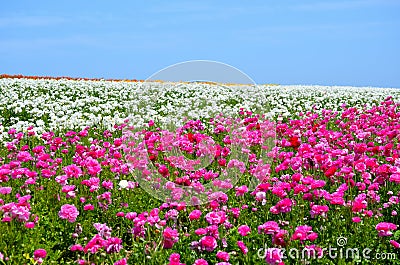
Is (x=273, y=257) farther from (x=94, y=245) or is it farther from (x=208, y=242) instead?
(x=94, y=245)

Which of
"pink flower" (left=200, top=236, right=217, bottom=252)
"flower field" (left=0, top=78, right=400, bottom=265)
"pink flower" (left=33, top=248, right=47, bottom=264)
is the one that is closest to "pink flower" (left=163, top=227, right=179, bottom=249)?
"flower field" (left=0, top=78, right=400, bottom=265)

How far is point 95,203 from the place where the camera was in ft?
19.3

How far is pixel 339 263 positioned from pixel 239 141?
390 centimetres

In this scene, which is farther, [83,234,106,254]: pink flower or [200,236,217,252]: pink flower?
[200,236,217,252]: pink flower

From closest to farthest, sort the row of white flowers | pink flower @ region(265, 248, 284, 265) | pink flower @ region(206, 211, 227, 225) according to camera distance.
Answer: pink flower @ region(265, 248, 284, 265), pink flower @ region(206, 211, 227, 225), the row of white flowers

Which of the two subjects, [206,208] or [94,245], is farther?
[206,208]

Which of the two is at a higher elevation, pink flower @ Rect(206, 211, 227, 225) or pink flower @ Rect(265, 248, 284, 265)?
pink flower @ Rect(206, 211, 227, 225)

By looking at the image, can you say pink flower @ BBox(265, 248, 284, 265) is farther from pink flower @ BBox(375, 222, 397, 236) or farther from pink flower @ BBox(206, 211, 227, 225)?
pink flower @ BBox(375, 222, 397, 236)

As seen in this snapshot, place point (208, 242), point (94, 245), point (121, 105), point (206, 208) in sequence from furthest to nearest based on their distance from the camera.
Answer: point (121, 105) < point (206, 208) < point (208, 242) < point (94, 245)

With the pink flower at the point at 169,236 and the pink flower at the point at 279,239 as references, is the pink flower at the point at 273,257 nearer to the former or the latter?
the pink flower at the point at 279,239

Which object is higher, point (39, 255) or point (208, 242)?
point (208, 242)

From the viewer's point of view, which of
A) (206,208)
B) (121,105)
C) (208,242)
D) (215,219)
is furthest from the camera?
(121,105)

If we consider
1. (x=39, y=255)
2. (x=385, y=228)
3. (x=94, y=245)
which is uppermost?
(x=385, y=228)

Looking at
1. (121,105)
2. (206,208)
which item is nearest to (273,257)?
(206,208)
